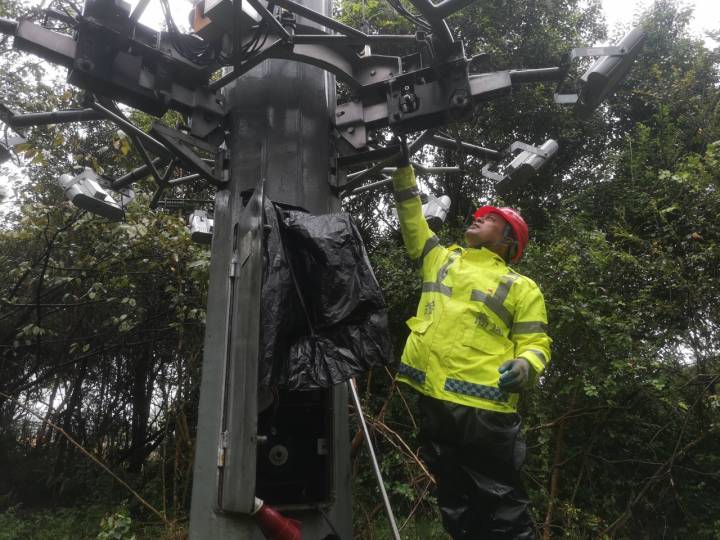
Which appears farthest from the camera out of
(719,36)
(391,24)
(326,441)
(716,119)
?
(719,36)

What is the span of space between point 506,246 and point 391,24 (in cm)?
648

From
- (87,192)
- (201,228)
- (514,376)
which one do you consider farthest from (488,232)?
(87,192)

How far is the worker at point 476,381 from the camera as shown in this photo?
95.3 inches

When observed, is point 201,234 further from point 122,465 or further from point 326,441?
point 122,465

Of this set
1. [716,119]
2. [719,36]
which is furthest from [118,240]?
[719,36]

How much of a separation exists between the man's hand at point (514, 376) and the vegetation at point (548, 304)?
88.2 inches

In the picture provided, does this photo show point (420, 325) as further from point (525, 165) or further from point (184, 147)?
point (184, 147)

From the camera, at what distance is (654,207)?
638cm

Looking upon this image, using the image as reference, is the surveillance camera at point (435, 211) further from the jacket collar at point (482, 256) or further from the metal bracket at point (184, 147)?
the metal bracket at point (184, 147)

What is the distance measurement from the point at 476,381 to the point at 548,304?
10.7 ft

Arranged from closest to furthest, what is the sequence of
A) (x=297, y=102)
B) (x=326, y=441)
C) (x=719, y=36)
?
(x=326, y=441) → (x=297, y=102) → (x=719, y=36)

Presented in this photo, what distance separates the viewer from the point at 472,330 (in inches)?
102

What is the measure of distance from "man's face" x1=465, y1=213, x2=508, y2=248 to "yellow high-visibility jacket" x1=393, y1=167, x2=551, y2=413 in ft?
0.24

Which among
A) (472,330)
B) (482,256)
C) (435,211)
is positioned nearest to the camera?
(472,330)
